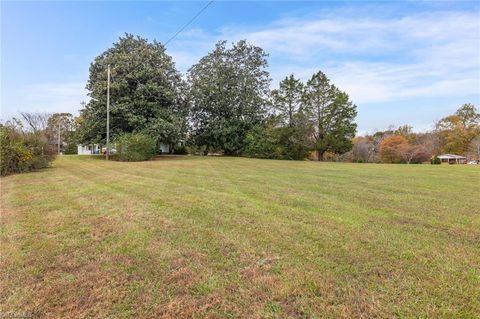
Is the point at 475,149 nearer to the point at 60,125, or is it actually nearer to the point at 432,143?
the point at 432,143

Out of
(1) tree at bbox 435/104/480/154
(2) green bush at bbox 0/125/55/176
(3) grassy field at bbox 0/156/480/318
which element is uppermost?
(1) tree at bbox 435/104/480/154

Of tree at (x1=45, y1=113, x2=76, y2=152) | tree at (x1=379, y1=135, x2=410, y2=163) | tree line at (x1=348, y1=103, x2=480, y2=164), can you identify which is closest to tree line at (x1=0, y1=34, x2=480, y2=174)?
tree line at (x1=348, y1=103, x2=480, y2=164)

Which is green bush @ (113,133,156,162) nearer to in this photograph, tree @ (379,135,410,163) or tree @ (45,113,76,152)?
tree @ (379,135,410,163)

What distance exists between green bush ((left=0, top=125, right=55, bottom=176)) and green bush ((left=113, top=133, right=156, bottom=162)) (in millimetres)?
6469

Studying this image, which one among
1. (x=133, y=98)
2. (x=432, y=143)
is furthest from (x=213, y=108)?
(x=432, y=143)

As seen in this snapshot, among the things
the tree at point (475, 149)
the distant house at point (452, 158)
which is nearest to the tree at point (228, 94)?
the distant house at point (452, 158)

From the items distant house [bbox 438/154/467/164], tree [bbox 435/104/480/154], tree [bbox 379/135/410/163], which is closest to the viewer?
tree [bbox 379/135/410/163]

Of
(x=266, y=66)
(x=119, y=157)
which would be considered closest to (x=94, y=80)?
(x=119, y=157)

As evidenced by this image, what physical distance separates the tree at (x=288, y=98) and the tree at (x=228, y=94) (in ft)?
4.59

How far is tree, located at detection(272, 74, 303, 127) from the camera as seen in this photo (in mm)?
28844

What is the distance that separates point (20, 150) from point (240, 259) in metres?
11.5

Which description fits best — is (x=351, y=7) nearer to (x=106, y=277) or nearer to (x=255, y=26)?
(x=255, y=26)

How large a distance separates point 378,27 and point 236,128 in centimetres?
1752

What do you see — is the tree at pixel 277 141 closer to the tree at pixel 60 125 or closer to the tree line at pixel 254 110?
the tree line at pixel 254 110
